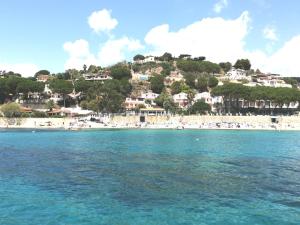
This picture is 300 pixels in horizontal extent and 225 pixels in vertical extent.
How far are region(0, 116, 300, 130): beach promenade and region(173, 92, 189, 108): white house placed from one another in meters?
25.5

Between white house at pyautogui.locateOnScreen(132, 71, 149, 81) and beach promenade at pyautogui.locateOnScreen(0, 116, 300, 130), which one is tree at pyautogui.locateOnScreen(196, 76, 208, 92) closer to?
white house at pyautogui.locateOnScreen(132, 71, 149, 81)

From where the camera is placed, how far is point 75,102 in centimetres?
15238

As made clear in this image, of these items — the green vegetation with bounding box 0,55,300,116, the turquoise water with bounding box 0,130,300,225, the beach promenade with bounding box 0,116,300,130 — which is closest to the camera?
the turquoise water with bounding box 0,130,300,225

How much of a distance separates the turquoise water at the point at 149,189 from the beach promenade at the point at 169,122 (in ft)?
231

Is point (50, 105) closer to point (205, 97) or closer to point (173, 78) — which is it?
point (205, 97)

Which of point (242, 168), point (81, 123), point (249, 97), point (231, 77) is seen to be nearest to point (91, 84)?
point (81, 123)

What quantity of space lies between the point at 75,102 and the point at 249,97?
57479 millimetres

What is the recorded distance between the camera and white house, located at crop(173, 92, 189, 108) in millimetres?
151238

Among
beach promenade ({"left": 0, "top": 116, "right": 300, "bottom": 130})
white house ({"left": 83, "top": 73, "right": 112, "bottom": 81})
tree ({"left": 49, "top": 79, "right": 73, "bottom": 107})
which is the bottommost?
beach promenade ({"left": 0, "top": 116, "right": 300, "bottom": 130})

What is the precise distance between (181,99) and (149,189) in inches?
4930

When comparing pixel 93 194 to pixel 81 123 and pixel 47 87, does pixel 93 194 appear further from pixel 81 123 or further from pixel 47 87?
pixel 47 87

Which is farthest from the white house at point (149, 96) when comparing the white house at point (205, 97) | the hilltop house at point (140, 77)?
the hilltop house at point (140, 77)

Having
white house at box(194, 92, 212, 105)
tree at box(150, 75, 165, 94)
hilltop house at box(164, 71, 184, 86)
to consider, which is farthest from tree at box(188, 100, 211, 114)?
hilltop house at box(164, 71, 184, 86)

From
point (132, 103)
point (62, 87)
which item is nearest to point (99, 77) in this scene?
point (132, 103)
